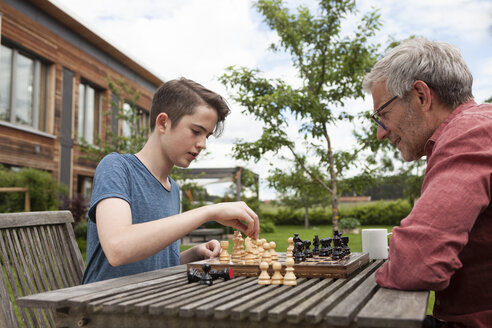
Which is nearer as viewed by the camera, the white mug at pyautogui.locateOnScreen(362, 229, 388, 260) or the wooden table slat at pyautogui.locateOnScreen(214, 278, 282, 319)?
the wooden table slat at pyautogui.locateOnScreen(214, 278, 282, 319)

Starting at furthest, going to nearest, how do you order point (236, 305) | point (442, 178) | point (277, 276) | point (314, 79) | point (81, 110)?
point (81, 110) → point (314, 79) → point (277, 276) → point (442, 178) → point (236, 305)

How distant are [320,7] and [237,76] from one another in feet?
6.56

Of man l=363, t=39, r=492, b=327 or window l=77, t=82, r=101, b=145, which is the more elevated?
window l=77, t=82, r=101, b=145

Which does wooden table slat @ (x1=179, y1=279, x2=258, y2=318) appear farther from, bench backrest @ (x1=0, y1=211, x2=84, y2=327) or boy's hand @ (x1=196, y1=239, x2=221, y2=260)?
bench backrest @ (x1=0, y1=211, x2=84, y2=327)

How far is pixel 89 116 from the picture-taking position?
13.2m

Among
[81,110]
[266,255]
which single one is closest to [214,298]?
[266,255]

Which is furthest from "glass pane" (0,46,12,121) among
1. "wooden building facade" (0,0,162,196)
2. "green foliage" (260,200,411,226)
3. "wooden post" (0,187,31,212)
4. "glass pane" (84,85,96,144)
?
"green foliage" (260,200,411,226)

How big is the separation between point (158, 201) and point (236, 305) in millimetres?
1204

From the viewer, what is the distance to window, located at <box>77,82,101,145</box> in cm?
1286

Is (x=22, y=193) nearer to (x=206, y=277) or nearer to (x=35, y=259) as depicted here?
(x=35, y=259)

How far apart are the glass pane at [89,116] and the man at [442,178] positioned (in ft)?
40.5

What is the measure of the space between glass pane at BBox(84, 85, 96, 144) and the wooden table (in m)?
12.3

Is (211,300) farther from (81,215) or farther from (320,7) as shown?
(81,215)

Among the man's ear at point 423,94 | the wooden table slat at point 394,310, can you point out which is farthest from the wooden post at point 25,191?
the wooden table slat at point 394,310
